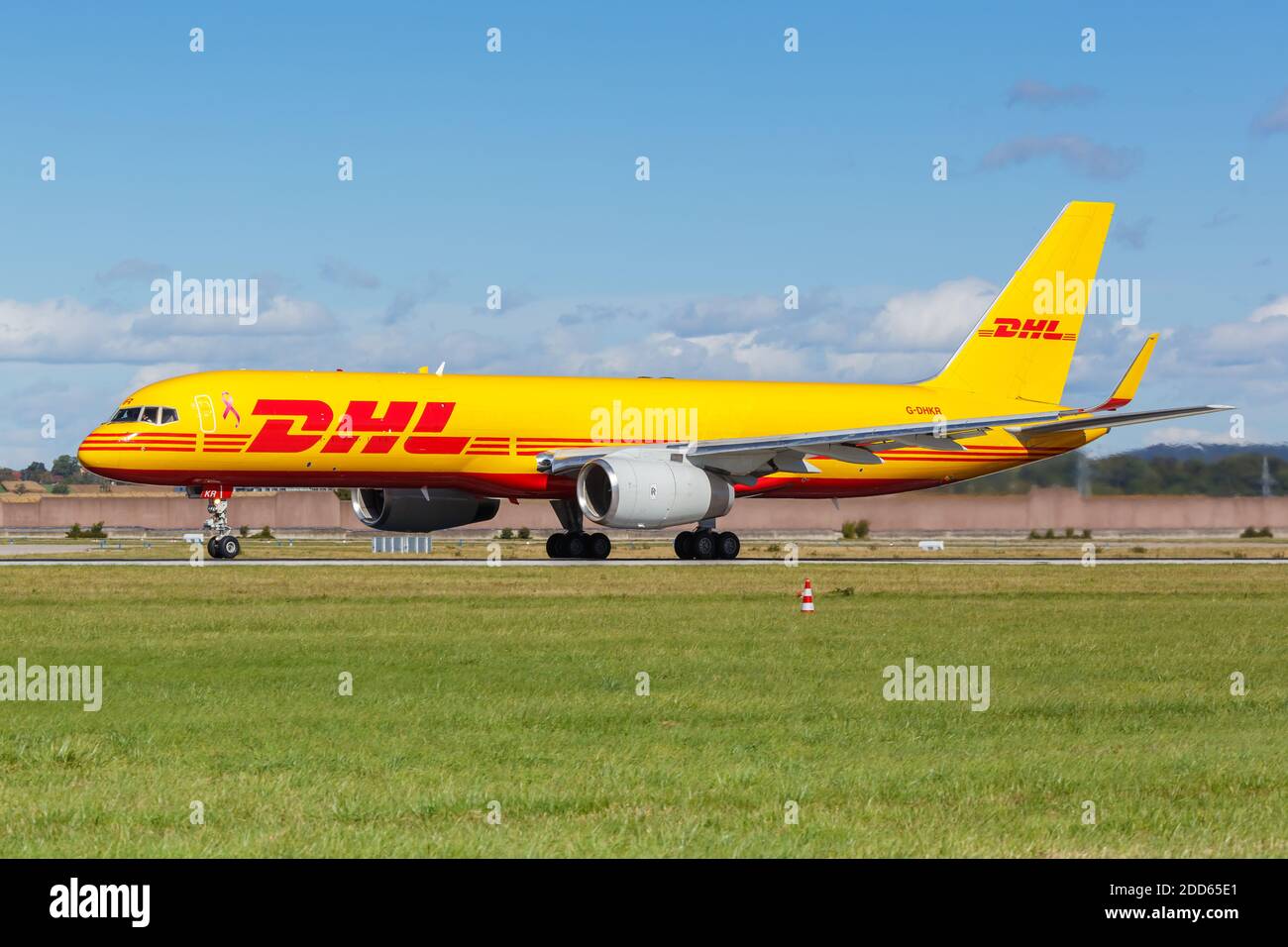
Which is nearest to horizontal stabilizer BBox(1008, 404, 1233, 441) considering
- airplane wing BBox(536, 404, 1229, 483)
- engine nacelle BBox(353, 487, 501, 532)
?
airplane wing BBox(536, 404, 1229, 483)

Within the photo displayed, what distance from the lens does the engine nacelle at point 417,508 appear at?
149ft

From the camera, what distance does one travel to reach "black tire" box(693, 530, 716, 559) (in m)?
A: 46.2

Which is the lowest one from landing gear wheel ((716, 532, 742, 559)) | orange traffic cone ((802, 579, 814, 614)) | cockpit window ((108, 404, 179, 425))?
orange traffic cone ((802, 579, 814, 614))

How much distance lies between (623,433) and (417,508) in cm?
599

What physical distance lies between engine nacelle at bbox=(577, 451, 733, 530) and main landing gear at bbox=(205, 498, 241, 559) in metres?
9.29

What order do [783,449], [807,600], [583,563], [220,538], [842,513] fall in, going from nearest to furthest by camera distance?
[807,600] → [583,563] → [783,449] → [220,538] → [842,513]

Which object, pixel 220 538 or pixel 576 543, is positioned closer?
pixel 220 538

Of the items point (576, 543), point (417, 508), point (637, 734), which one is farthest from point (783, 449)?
point (637, 734)

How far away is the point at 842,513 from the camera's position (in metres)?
80.6

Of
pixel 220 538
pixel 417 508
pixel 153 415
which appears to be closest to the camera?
pixel 153 415

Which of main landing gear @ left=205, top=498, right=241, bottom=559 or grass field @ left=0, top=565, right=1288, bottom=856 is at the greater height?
main landing gear @ left=205, top=498, right=241, bottom=559

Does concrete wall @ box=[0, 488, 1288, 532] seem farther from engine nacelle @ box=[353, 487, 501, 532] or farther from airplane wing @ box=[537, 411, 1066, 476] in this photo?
engine nacelle @ box=[353, 487, 501, 532]

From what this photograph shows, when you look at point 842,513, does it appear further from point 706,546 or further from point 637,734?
point 637,734

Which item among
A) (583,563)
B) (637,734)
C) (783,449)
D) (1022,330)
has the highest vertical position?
(1022,330)
